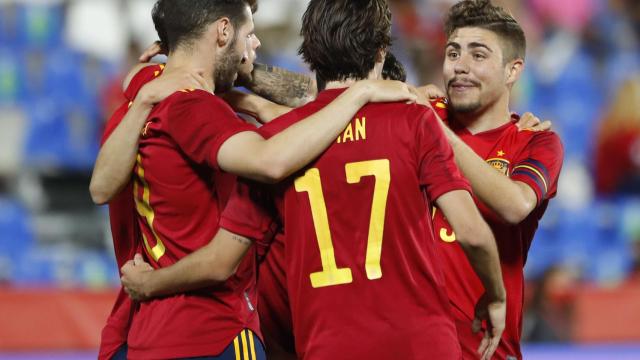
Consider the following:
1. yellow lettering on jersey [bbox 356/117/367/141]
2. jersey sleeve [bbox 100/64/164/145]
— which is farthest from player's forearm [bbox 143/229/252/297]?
jersey sleeve [bbox 100/64/164/145]

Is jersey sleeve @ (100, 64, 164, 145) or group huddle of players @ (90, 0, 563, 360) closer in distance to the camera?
group huddle of players @ (90, 0, 563, 360)

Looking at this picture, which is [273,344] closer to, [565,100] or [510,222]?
[510,222]

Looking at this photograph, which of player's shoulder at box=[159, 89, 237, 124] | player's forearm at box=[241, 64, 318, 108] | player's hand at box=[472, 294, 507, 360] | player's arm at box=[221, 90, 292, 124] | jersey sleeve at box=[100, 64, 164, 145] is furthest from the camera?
player's forearm at box=[241, 64, 318, 108]

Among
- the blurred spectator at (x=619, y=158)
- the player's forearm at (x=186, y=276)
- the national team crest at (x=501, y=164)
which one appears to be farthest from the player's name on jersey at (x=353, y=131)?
the blurred spectator at (x=619, y=158)

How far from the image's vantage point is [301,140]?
3100mm

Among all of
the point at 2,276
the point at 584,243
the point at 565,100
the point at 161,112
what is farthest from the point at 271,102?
the point at 565,100

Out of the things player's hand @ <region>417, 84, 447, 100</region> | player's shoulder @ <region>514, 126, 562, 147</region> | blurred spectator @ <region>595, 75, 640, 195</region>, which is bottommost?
blurred spectator @ <region>595, 75, 640, 195</region>

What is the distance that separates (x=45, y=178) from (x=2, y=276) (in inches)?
43.6

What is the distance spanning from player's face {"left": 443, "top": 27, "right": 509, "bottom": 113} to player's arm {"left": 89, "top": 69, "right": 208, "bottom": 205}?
1.16 meters

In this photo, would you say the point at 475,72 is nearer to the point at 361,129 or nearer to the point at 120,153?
the point at 361,129

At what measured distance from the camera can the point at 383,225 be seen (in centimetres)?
310

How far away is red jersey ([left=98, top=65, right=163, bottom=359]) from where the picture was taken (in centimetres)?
364

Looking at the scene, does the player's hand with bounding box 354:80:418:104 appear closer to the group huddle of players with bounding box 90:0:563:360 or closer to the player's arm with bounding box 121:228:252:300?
the group huddle of players with bounding box 90:0:563:360

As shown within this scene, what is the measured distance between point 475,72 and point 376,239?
4.40 feet
